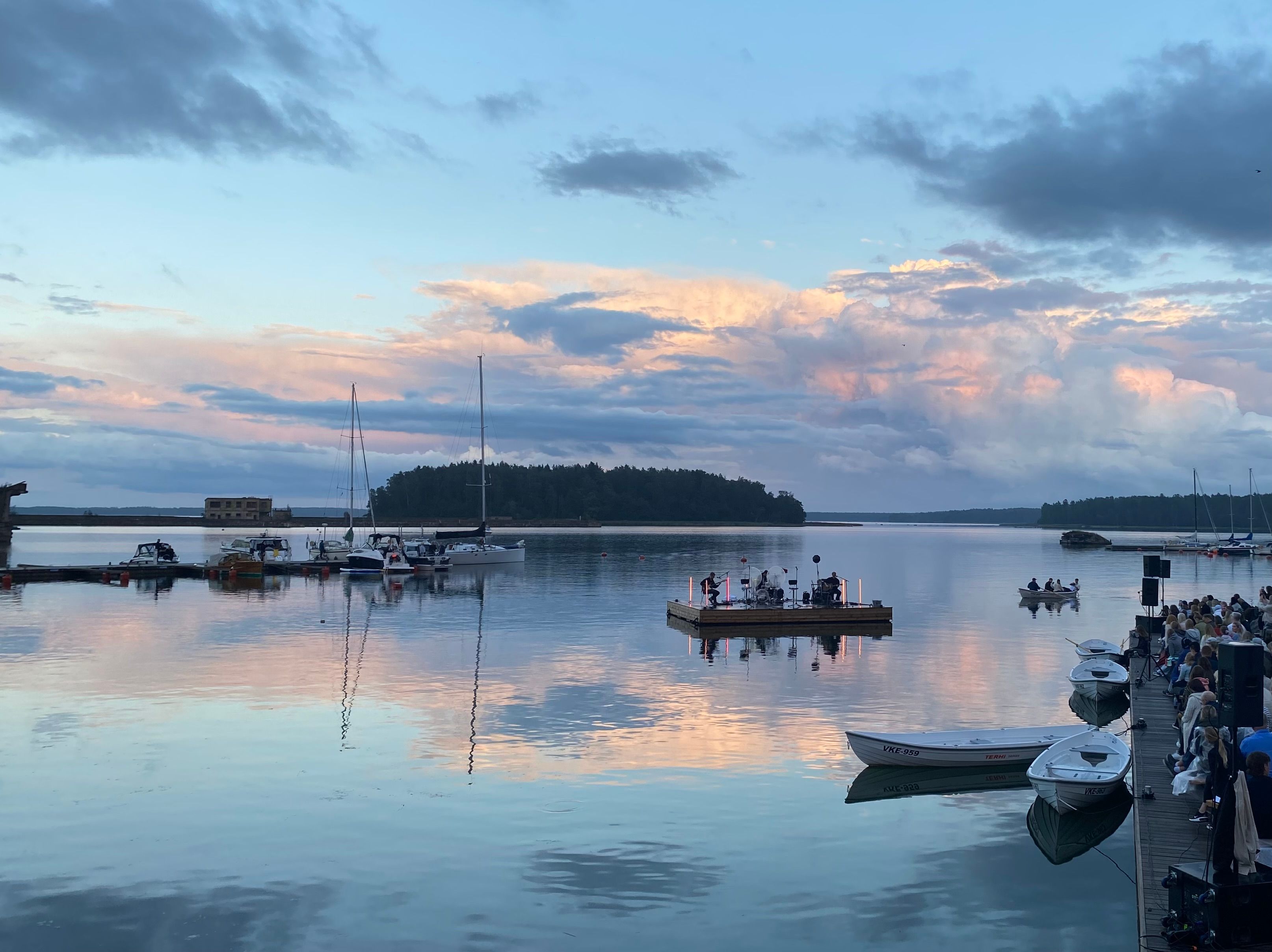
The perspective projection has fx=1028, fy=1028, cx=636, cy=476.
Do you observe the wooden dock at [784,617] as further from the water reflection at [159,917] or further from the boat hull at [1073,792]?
the water reflection at [159,917]

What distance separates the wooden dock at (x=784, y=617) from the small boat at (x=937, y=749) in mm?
32894

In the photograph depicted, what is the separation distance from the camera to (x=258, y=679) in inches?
1528

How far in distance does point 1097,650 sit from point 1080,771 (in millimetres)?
23644

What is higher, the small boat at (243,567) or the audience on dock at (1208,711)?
the audience on dock at (1208,711)

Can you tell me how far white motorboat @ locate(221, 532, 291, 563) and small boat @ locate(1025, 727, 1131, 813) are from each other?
8985cm

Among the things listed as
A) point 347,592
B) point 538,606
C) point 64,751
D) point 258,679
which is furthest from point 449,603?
point 64,751

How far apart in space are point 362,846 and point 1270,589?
4461 centimetres

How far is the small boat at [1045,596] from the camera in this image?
80.0m

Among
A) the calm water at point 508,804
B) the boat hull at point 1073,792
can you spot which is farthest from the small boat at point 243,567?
the boat hull at point 1073,792

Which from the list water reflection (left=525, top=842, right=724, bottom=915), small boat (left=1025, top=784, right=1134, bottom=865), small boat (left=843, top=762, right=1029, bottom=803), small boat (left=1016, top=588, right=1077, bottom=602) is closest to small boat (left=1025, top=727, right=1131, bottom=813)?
small boat (left=1025, top=784, right=1134, bottom=865)

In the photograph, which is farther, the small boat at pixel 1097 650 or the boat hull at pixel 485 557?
the boat hull at pixel 485 557

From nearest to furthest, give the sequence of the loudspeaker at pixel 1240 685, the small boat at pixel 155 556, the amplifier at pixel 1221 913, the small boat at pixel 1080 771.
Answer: the amplifier at pixel 1221 913 → the loudspeaker at pixel 1240 685 → the small boat at pixel 1080 771 → the small boat at pixel 155 556

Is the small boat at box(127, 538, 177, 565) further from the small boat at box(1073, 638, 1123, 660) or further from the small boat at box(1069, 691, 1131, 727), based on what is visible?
the small boat at box(1069, 691, 1131, 727)

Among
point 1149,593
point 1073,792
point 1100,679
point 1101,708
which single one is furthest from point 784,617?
point 1073,792
